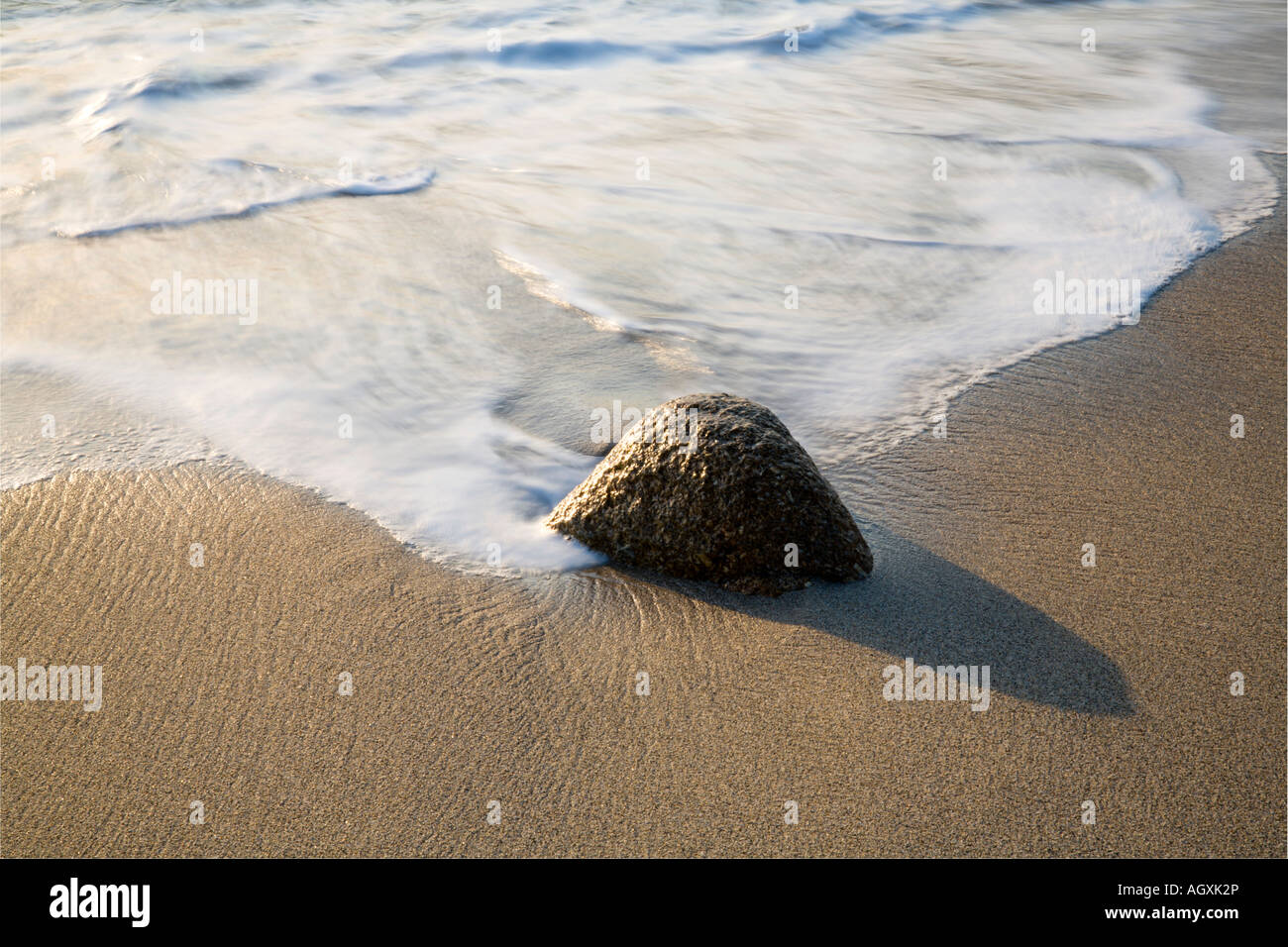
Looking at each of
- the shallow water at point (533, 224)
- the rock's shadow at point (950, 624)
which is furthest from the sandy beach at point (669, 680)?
the shallow water at point (533, 224)

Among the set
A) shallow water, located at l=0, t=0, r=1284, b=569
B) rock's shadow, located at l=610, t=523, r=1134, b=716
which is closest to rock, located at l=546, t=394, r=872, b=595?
rock's shadow, located at l=610, t=523, r=1134, b=716

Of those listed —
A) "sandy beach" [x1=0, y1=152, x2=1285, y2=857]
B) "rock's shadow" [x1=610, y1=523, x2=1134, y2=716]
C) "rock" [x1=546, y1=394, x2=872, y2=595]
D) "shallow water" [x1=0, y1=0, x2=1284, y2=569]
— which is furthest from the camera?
"shallow water" [x1=0, y1=0, x2=1284, y2=569]

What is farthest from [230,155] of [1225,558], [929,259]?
[1225,558]

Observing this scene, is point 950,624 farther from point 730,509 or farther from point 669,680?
point 669,680

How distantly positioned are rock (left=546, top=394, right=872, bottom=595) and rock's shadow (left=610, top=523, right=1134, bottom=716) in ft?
0.21

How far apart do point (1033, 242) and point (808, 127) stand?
8.75 feet

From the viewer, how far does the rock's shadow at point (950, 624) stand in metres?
2.49

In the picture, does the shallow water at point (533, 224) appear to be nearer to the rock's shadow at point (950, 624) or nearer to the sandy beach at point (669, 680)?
the sandy beach at point (669, 680)

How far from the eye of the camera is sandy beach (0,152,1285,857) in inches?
84.4

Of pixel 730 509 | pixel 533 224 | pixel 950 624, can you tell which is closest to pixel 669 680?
pixel 730 509

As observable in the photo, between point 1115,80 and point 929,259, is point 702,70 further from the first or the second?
point 929,259

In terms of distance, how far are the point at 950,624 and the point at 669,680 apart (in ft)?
2.61

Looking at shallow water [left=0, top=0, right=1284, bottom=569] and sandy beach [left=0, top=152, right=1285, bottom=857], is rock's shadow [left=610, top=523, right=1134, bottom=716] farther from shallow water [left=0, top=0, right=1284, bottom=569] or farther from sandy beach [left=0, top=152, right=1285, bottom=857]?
shallow water [left=0, top=0, right=1284, bottom=569]

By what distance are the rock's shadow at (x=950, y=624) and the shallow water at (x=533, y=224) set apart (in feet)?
2.30
